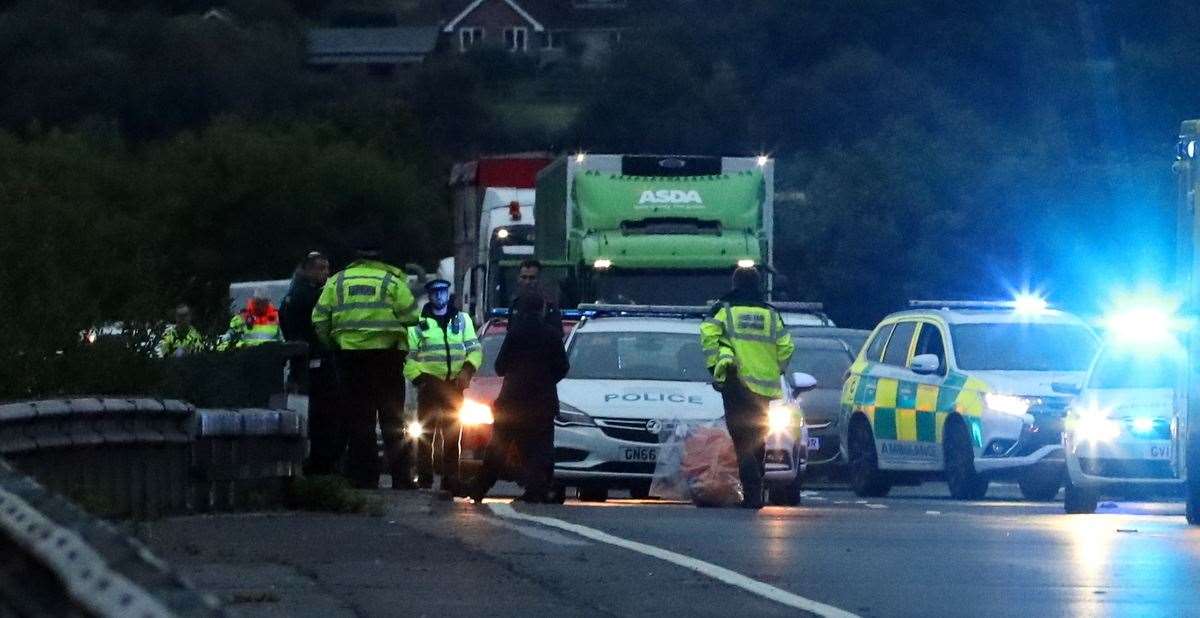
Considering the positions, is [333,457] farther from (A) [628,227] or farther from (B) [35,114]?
(B) [35,114]

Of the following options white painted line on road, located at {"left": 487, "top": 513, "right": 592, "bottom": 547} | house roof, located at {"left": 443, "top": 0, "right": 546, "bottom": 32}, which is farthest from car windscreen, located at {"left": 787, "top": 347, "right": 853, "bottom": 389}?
house roof, located at {"left": 443, "top": 0, "right": 546, "bottom": 32}

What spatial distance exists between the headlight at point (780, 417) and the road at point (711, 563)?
2930mm

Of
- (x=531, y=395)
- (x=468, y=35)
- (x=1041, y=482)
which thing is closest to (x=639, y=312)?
(x=1041, y=482)

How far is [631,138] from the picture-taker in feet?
232

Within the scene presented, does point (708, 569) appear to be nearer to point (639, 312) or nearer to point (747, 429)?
point (747, 429)

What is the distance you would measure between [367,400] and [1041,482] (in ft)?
21.2

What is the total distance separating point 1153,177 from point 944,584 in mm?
47013

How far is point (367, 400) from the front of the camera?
1633 cm

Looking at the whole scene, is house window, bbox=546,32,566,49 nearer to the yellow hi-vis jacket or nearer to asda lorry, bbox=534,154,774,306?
asda lorry, bbox=534,154,774,306

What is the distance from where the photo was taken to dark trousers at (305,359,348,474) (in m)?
16.2

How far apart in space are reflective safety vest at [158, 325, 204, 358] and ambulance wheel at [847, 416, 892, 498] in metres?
7.71

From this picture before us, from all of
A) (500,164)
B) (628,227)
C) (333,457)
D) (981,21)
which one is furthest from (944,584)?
(981,21)

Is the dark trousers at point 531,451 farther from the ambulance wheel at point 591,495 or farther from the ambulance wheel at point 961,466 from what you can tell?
the ambulance wheel at point 961,466

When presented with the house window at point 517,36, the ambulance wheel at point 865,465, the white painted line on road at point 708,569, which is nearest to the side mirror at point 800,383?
the ambulance wheel at point 865,465
